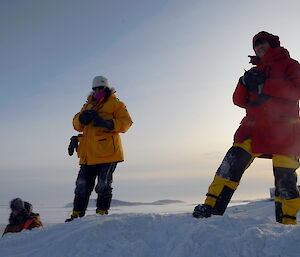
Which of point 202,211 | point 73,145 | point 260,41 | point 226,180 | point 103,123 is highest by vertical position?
point 260,41

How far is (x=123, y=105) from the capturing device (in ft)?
15.3

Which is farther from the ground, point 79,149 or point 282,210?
point 79,149

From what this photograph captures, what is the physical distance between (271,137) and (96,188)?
2277 mm

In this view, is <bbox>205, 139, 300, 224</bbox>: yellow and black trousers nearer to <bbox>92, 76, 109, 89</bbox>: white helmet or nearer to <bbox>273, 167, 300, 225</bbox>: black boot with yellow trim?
<bbox>273, 167, 300, 225</bbox>: black boot with yellow trim

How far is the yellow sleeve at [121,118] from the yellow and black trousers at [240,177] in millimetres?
1703

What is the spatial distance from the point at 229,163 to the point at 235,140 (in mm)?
244

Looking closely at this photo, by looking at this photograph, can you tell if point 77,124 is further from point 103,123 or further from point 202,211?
point 202,211

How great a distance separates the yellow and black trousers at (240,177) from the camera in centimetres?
294

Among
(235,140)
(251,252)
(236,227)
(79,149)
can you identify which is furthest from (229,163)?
(79,149)

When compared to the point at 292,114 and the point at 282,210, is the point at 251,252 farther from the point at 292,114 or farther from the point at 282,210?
the point at 292,114

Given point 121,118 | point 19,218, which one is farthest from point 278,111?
point 19,218

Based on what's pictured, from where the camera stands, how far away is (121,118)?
454 cm

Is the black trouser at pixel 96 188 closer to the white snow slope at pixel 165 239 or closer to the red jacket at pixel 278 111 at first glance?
the white snow slope at pixel 165 239

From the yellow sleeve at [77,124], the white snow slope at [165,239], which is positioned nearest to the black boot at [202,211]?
the white snow slope at [165,239]
